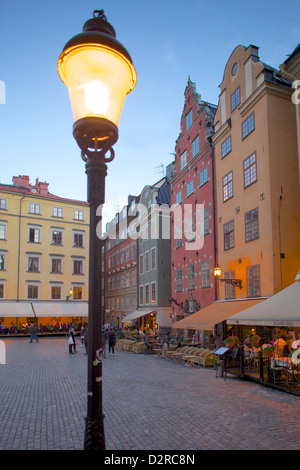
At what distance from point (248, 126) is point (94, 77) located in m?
18.8

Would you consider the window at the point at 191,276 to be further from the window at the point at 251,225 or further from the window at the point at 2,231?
the window at the point at 2,231

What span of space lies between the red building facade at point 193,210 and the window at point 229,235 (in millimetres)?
1554

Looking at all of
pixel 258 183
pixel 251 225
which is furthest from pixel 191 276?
pixel 258 183

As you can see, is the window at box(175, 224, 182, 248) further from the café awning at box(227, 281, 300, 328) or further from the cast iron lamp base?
the cast iron lamp base

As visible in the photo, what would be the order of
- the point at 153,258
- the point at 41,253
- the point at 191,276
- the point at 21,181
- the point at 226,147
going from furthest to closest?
the point at 21,181, the point at 41,253, the point at 153,258, the point at 191,276, the point at 226,147

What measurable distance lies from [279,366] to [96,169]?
1167 cm

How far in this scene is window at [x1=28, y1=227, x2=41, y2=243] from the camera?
48062 mm

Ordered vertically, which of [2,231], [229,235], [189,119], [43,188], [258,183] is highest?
[43,188]

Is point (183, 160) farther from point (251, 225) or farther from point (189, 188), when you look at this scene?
point (251, 225)

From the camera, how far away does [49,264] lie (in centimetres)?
4881

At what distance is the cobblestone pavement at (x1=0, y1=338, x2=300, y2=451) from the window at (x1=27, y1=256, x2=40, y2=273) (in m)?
32.5

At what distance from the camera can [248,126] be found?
20703 millimetres

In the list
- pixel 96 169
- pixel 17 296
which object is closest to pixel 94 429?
pixel 96 169
